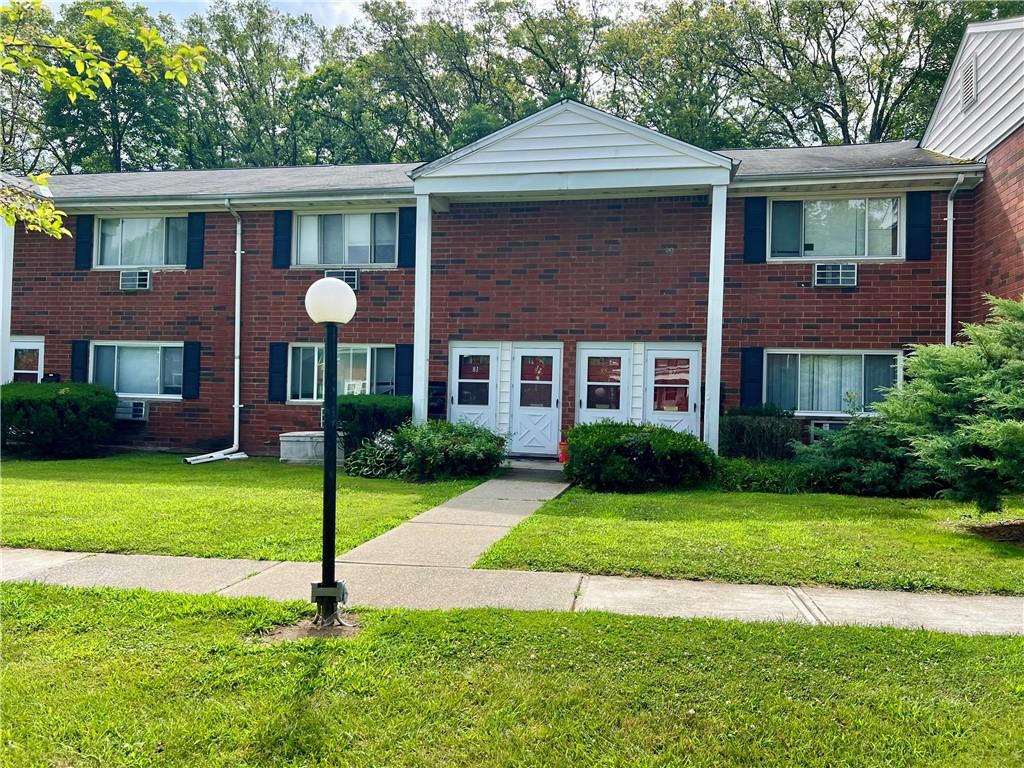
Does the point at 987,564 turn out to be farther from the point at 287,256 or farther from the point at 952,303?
the point at 287,256

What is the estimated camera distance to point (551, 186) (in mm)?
12750

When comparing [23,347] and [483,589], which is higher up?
[23,347]

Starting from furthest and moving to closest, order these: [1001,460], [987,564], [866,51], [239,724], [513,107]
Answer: [513,107] < [866,51] < [1001,460] < [987,564] < [239,724]

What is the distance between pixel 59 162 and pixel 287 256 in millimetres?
23742

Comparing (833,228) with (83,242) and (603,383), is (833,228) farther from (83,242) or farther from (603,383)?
(83,242)

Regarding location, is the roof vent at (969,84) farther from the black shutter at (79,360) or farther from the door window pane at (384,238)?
the black shutter at (79,360)

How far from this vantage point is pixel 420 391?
13266 mm

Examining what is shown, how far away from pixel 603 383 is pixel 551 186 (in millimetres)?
3506

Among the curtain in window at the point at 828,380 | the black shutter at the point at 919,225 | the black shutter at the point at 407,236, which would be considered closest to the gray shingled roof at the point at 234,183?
the black shutter at the point at 407,236

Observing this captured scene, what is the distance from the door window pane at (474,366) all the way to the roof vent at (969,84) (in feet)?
28.9

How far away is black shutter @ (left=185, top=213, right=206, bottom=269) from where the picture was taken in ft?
49.0

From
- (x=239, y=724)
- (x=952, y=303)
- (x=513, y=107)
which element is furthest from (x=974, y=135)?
(x=513, y=107)

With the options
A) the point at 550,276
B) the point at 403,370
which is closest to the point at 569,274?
the point at 550,276

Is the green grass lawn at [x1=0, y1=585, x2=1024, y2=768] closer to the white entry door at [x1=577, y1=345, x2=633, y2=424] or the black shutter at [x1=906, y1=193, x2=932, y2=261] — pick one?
the white entry door at [x1=577, y1=345, x2=633, y2=424]
